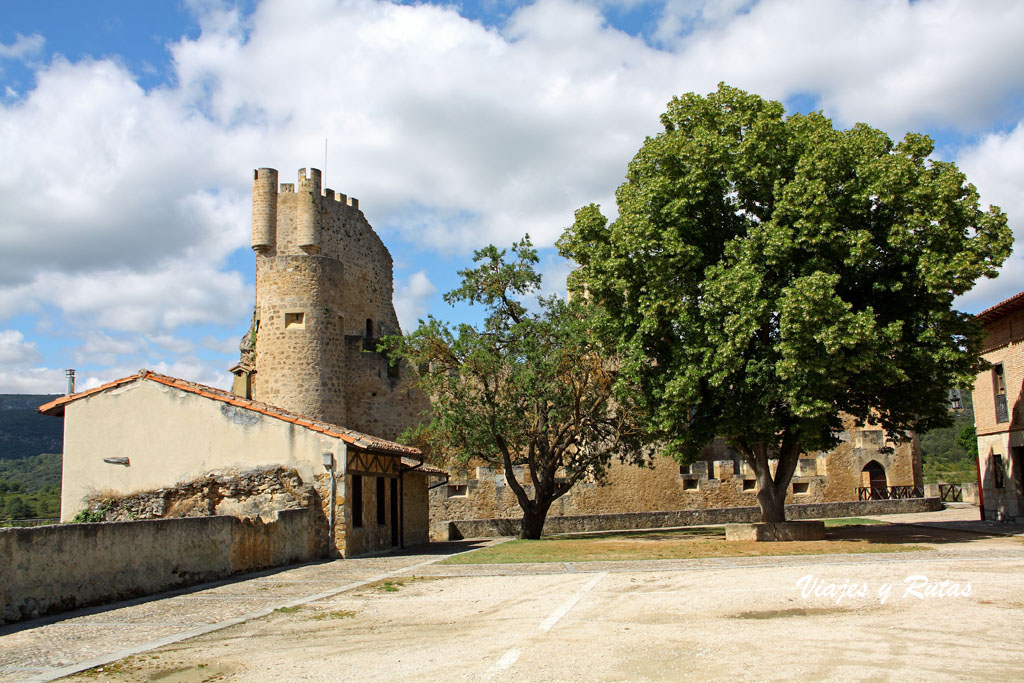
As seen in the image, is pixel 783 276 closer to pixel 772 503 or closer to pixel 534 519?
pixel 772 503

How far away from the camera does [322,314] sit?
33281 mm

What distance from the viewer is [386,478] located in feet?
68.0

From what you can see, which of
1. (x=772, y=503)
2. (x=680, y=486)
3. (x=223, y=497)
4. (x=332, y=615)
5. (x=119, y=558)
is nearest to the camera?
(x=332, y=615)

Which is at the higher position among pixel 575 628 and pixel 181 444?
pixel 181 444

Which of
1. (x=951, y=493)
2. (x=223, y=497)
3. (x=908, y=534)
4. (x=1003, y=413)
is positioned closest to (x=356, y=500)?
(x=223, y=497)

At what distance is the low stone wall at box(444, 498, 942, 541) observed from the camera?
27.2 m

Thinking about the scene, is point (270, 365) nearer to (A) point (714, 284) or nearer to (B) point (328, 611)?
(A) point (714, 284)

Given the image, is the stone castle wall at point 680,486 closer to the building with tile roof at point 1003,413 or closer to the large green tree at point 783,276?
the building with tile roof at point 1003,413

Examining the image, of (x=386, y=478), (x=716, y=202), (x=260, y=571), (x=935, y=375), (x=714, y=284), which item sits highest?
(x=716, y=202)

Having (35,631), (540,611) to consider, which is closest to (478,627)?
(540,611)

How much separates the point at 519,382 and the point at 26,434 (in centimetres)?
9570

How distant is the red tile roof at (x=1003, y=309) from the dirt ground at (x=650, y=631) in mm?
9943

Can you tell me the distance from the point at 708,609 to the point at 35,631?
7.01m

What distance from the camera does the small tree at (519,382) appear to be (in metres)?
21.0
